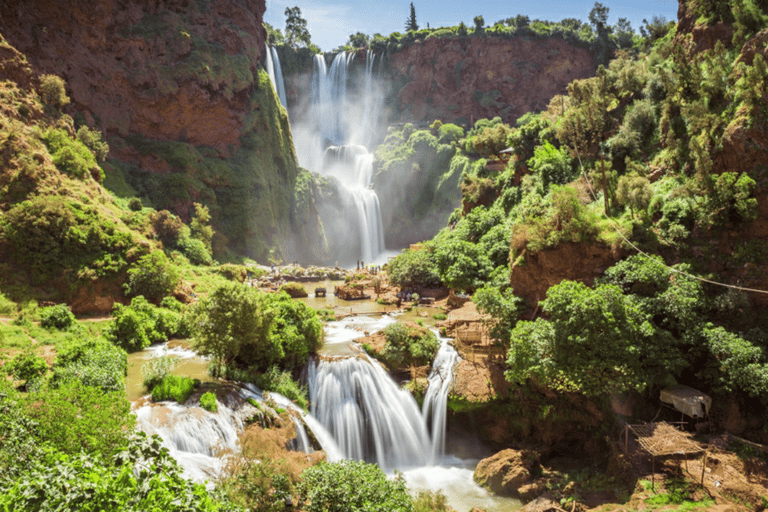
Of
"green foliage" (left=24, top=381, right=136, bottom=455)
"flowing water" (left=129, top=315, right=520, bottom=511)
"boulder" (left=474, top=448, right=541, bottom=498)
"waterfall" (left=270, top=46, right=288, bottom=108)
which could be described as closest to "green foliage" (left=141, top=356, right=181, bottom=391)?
"flowing water" (left=129, top=315, right=520, bottom=511)

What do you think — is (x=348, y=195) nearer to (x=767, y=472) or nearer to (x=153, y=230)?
(x=153, y=230)

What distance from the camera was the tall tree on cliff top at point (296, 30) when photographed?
8125 centimetres

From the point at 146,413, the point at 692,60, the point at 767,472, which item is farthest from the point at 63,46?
the point at 767,472

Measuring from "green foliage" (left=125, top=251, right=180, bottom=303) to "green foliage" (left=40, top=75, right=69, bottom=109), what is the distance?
14.5m

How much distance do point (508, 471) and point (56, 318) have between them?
22.9 metres

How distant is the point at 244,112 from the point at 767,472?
184 ft

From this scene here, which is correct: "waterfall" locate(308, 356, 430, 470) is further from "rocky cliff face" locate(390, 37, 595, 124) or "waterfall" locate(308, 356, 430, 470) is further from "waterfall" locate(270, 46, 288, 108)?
"rocky cliff face" locate(390, 37, 595, 124)

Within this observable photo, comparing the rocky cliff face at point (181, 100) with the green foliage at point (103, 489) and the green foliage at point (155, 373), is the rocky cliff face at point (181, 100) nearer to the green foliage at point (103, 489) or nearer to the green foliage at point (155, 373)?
the green foliage at point (155, 373)

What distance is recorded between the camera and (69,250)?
2633cm

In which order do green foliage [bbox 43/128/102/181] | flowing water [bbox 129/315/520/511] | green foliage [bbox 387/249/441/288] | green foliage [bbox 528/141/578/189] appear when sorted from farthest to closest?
1. green foliage [bbox 387/249/441/288]
2. green foliage [bbox 528/141/578/189]
3. green foliage [bbox 43/128/102/181]
4. flowing water [bbox 129/315/520/511]

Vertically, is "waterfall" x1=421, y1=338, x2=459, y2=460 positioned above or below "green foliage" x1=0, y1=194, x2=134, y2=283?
below

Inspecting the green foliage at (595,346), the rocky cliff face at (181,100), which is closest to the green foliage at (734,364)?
the green foliage at (595,346)

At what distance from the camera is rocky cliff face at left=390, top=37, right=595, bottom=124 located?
246 feet

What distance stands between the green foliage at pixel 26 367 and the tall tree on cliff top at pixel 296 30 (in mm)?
78999
